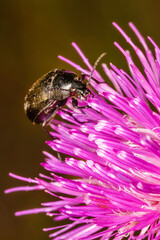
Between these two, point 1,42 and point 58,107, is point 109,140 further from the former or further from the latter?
point 1,42

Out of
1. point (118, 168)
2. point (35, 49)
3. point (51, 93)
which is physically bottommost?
point (118, 168)

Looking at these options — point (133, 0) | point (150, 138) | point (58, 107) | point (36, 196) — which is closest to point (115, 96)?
point (150, 138)

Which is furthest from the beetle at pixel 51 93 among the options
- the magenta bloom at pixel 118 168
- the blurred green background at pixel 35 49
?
the blurred green background at pixel 35 49

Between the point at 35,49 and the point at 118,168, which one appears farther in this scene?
the point at 35,49

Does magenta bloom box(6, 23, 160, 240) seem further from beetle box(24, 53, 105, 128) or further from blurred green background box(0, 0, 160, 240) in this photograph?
blurred green background box(0, 0, 160, 240)

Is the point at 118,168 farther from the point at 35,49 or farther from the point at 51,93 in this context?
the point at 35,49

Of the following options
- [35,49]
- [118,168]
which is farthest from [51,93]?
[35,49]

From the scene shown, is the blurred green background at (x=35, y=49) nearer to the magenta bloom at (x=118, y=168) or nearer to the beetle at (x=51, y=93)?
the beetle at (x=51, y=93)
